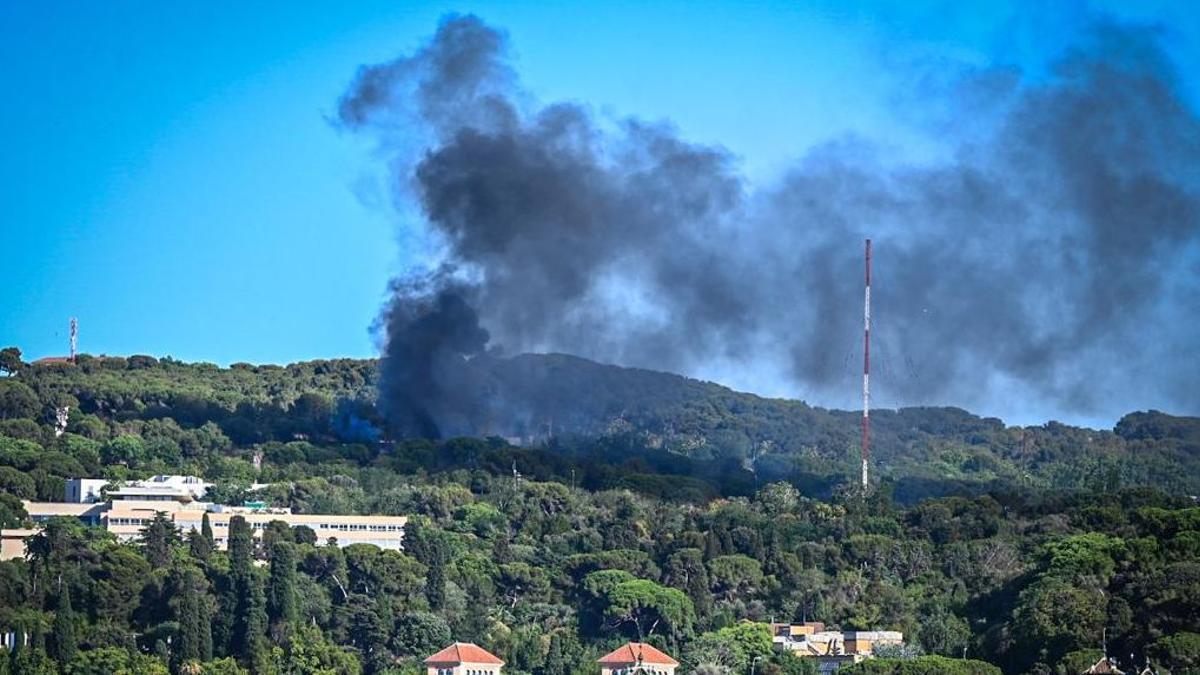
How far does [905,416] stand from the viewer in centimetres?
14338

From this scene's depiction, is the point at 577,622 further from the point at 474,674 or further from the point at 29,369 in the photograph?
the point at 29,369

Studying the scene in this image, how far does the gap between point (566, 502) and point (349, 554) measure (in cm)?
1604

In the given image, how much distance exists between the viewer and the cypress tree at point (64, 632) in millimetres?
82375

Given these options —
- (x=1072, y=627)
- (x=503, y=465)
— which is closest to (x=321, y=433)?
(x=503, y=465)

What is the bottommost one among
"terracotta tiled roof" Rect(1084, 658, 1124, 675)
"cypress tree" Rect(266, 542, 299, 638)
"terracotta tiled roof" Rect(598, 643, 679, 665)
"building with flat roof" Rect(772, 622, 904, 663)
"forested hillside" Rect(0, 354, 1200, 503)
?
"terracotta tiled roof" Rect(1084, 658, 1124, 675)

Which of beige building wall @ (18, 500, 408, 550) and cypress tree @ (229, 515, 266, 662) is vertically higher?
beige building wall @ (18, 500, 408, 550)

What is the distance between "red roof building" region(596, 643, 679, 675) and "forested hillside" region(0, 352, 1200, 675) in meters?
0.84

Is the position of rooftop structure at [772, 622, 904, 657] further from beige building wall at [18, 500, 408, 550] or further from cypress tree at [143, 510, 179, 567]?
cypress tree at [143, 510, 179, 567]

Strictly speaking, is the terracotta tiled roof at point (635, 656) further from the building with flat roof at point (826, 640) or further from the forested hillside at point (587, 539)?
the building with flat roof at point (826, 640)

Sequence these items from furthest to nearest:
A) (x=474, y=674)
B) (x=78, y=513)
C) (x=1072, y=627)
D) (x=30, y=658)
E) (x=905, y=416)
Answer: (x=905, y=416), (x=78, y=513), (x=474, y=674), (x=30, y=658), (x=1072, y=627)

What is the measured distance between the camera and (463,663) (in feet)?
281

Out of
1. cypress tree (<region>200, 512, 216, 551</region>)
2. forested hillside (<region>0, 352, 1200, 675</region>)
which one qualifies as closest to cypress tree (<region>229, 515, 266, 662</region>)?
forested hillside (<region>0, 352, 1200, 675</region>)

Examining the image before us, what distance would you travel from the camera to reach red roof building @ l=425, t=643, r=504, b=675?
281 ft

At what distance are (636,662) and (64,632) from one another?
15.7 meters
